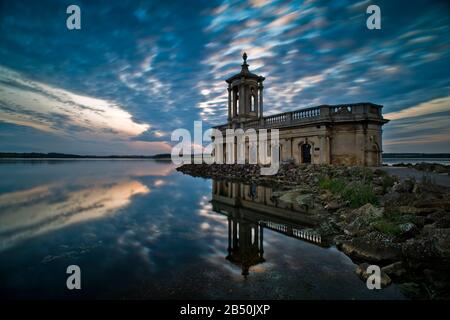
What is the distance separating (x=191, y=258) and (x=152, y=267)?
2.89 feet

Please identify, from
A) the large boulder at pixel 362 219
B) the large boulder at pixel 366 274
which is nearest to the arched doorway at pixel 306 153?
the large boulder at pixel 362 219

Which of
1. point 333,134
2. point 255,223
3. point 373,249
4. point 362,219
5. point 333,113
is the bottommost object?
point 255,223

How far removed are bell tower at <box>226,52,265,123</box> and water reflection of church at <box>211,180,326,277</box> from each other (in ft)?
64.9

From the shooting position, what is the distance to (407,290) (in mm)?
3654

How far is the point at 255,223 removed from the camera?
8.10m

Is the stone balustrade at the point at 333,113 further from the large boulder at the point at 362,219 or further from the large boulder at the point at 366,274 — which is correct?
the large boulder at the point at 366,274

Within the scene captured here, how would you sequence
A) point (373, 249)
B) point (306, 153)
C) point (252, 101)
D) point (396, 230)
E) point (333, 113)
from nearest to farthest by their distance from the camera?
point (373, 249)
point (396, 230)
point (333, 113)
point (306, 153)
point (252, 101)

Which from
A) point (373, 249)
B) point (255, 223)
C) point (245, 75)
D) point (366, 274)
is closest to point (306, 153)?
point (245, 75)

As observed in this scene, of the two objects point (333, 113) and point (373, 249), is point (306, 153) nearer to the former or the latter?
point (333, 113)

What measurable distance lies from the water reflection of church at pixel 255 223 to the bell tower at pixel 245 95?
1977 cm

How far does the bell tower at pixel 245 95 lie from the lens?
30.0 meters

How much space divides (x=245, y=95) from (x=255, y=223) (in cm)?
2470

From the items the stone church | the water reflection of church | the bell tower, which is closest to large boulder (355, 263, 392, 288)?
the water reflection of church
